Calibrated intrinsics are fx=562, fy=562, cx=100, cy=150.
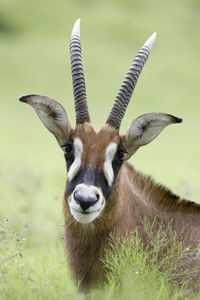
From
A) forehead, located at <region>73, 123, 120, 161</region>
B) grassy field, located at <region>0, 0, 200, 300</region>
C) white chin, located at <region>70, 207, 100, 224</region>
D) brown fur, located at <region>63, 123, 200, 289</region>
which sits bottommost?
grassy field, located at <region>0, 0, 200, 300</region>

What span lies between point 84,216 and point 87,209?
185 millimetres

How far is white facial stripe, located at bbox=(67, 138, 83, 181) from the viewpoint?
A: 776 centimetres

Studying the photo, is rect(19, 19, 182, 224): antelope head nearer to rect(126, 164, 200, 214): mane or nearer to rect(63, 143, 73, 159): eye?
rect(63, 143, 73, 159): eye

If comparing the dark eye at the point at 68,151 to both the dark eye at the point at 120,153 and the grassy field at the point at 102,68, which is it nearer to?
the dark eye at the point at 120,153

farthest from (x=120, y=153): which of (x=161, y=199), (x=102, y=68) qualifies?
(x=102, y=68)

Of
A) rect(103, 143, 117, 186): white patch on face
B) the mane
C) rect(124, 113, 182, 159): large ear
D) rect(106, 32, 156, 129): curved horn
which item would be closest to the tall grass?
the mane

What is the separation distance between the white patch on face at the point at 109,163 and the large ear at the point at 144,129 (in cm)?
36

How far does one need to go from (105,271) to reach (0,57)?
97271 mm

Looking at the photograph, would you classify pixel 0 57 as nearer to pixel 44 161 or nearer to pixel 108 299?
pixel 44 161

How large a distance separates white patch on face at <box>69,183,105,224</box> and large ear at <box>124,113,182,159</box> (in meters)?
1.18

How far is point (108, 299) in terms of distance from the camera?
275 inches

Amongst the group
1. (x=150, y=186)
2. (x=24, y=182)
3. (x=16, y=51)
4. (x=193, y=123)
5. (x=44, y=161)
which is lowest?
(x=16, y=51)

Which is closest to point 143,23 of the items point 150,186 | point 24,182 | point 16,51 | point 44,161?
point 16,51

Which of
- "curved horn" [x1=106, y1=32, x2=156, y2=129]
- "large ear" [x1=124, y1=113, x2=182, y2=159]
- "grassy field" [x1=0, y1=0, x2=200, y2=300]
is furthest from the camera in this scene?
"grassy field" [x1=0, y1=0, x2=200, y2=300]
